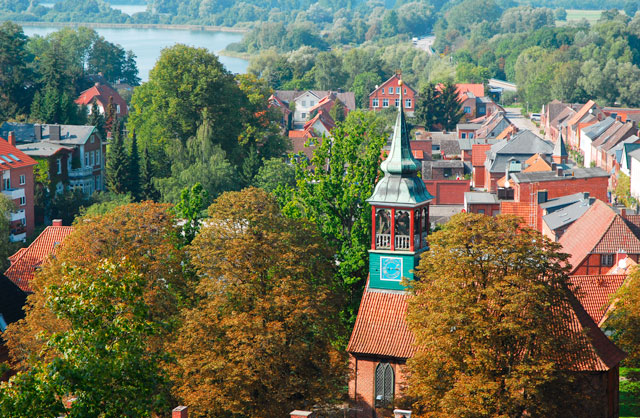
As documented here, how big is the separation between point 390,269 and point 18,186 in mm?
39632

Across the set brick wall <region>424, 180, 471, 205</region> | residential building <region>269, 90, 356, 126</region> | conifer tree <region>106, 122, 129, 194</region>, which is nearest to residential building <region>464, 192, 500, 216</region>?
brick wall <region>424, 180, 471, 205</region>

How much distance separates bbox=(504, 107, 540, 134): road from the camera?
130050mm

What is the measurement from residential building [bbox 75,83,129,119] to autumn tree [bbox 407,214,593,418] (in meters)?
90.9

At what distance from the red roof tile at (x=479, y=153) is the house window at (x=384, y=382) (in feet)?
194

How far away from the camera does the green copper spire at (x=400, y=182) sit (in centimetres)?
3250

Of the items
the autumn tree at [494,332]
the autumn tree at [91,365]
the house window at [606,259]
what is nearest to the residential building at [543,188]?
the house window at [606,259]

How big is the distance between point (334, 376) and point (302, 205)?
11386mm

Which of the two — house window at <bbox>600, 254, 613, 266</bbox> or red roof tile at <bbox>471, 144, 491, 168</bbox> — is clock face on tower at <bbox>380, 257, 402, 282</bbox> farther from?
red roof tile at <bbox>471, 144, 491, 168</bbox>

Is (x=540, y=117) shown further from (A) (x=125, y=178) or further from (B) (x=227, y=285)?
(B) (x=227, y=285)

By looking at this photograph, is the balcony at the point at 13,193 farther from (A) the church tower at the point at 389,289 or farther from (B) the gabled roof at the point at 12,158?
(A) the church tower at the point at 389,289

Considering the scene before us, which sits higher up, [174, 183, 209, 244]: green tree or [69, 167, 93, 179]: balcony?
[174, 183, 209, 244]: green tree

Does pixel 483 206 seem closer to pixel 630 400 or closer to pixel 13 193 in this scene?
pixel 13 193

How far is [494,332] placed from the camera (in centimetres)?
2650

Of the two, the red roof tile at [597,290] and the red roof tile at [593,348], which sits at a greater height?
the red roof tile at [593,348]
